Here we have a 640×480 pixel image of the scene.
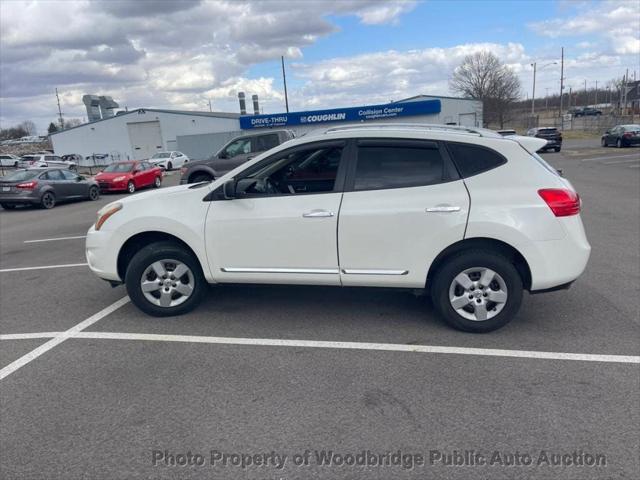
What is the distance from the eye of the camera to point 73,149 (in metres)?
52.7

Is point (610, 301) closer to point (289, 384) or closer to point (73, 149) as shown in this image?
point (289, 384)

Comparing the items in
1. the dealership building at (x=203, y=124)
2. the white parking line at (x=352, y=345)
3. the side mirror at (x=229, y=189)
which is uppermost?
the dealership building at (x=203, y=124)

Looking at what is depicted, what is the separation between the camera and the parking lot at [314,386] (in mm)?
2828

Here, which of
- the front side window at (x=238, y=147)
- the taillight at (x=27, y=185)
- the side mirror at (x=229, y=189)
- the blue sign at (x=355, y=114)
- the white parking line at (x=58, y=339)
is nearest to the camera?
the white parking line at (x=58, y=339)

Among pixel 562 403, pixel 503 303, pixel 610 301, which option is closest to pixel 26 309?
pixel 503 303

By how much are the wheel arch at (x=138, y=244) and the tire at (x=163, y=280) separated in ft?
0.17

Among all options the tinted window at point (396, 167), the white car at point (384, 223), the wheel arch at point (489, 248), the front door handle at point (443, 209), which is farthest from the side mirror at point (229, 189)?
the wheel arch at point (489, 248)

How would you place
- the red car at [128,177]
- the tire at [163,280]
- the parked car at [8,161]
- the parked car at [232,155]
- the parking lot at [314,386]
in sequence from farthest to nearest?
the parked car at [8,161] → the red car at [128,177] → the parked car at [232,155] → the tire at [163,280] → the parking lot at [314,386]

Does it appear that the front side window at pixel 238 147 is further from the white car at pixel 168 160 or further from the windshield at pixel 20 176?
the white car at pixel 168 160

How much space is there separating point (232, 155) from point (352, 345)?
12.4m

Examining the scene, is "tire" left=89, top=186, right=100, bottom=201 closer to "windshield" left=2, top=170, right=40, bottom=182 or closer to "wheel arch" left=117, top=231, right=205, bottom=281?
"windshield" left=2, top=170, right=40, bottom=182

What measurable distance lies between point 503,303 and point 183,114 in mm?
47512

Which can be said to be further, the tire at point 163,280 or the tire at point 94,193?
the tire at point 94,193

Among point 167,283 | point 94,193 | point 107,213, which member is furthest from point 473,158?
point 94,193
